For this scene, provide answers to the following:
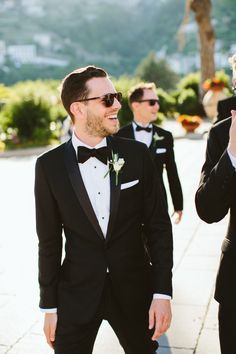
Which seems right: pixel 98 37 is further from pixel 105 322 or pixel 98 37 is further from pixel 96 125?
pixel 96 125

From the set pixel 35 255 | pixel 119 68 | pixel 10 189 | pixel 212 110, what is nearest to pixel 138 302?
pixel 212 110

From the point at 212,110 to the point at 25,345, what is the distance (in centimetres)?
368

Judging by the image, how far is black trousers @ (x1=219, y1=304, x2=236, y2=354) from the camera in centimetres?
297

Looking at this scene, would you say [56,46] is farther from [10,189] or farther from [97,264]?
[97,264]

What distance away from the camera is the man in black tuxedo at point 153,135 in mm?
6230

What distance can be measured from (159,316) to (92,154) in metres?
0.98

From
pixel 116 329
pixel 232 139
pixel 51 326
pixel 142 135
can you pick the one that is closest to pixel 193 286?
pixel 142 135

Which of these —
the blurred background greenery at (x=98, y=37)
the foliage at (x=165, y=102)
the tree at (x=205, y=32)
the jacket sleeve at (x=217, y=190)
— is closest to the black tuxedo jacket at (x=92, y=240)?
the jacket sleeve at (x=217, y=190)

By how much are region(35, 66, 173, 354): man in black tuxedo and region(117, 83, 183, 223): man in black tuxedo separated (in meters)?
3.03

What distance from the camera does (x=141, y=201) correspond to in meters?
3.16

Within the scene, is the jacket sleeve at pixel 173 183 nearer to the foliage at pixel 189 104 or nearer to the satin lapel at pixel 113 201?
the satin lapel at pixel 113 201

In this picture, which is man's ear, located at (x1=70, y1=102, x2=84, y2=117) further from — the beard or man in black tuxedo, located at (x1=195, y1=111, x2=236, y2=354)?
man in black tuxedo, located at (x1=195, y1=111, x2=236, y2=354)

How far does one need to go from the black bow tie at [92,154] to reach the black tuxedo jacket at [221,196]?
0.59 metres

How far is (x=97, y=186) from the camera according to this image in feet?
10.3
